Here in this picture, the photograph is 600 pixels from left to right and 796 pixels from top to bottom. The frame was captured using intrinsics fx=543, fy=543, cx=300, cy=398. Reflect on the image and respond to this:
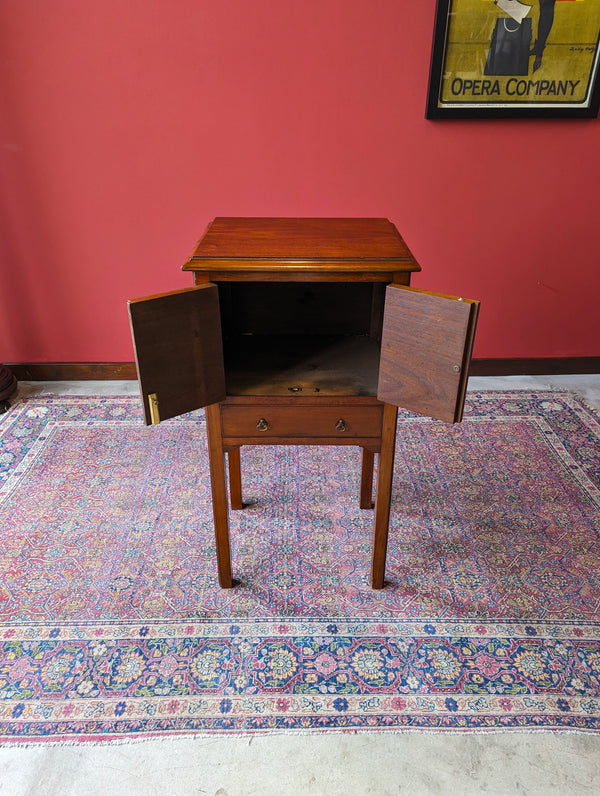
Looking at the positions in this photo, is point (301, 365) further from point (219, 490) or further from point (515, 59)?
point (515, 59)

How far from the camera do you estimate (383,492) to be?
1.72 metres

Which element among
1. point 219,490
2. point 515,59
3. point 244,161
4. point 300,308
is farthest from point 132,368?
point 515,59

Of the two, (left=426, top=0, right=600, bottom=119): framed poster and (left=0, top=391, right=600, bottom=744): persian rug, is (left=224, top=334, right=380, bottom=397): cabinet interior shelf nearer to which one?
(left=0, top=391, right=600, bottom=744): persian rug

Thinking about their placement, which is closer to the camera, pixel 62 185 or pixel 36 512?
pixel 36 512

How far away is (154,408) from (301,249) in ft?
2.00

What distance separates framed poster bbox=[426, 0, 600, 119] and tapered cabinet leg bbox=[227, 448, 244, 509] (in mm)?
1935

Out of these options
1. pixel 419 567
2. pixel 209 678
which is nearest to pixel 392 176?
pixel 419 567

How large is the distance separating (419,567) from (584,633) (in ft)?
1.78

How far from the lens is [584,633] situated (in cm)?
171

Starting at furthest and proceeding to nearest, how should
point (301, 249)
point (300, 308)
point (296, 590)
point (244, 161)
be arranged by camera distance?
point (244, 161)
point (300, 308)
point (296, 590)
point (301, 249)

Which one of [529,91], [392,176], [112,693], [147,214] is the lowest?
[112,693]

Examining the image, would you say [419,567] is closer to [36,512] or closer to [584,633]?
[584,633]

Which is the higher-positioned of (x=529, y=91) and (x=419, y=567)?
(x=529, y=91)

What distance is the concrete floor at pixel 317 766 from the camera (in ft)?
4.35
